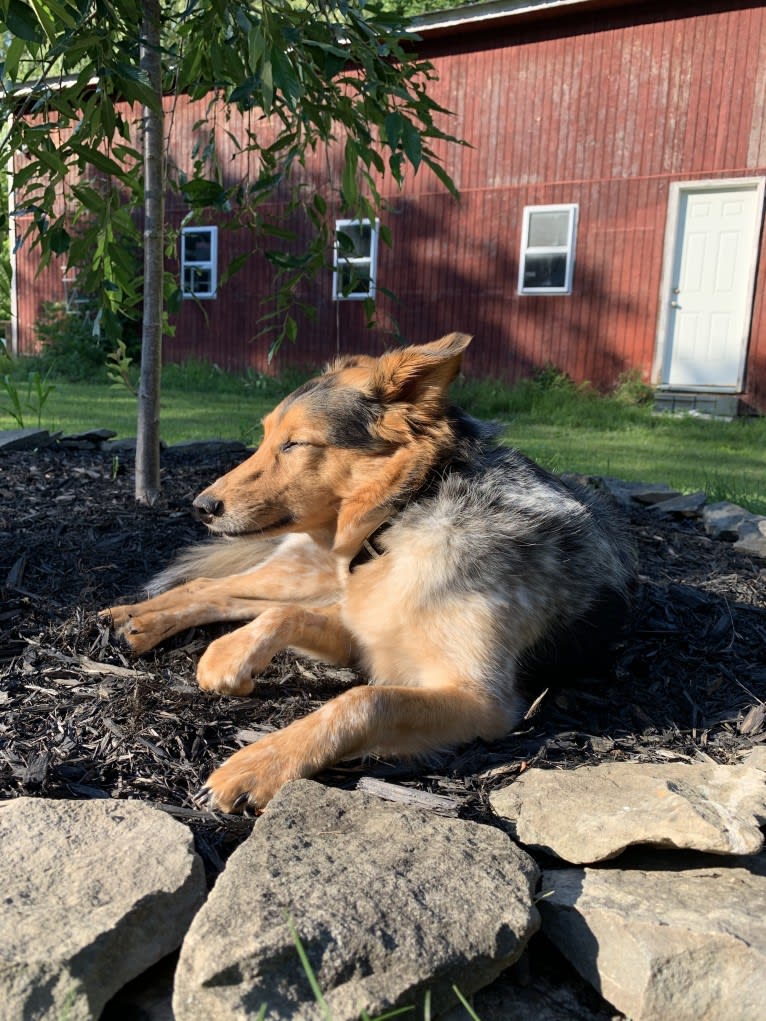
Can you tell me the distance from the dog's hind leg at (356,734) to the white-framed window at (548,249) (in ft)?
44.2

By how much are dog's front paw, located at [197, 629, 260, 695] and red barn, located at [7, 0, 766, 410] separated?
32.9 ft

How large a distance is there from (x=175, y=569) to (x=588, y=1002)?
8.50 ft

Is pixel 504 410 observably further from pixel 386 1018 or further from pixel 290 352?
pixel 386 1018

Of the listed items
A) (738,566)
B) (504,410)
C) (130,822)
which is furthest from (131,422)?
(130,822)

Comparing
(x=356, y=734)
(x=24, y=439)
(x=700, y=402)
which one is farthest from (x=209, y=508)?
(x=700, y=402)

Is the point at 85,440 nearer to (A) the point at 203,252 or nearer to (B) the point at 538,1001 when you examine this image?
(B) the point at 538,1001

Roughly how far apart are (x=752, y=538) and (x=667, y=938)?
3718mm

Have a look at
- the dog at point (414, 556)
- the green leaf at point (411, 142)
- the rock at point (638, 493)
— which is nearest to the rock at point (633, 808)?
the dog at point (414, 556)

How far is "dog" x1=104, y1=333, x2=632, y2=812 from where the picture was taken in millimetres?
2826

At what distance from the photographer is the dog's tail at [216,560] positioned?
382 centimetres

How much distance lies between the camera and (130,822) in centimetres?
201

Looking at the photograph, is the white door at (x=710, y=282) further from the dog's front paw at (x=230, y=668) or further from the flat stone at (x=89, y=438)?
the dog's front paw at (x=230, y=668)

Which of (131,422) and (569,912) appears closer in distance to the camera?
(569,912)

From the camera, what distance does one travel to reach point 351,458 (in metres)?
3.09
